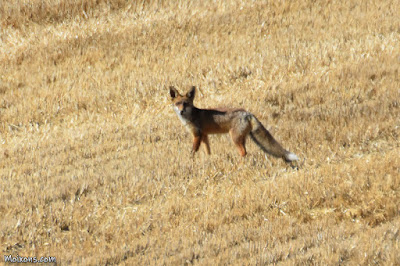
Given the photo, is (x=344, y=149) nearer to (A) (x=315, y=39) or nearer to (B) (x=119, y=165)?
(B) (x=119, y=165)

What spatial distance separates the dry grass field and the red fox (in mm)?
400

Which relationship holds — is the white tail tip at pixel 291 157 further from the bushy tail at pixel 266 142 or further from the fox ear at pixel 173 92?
the fox ear at pixel 173 92

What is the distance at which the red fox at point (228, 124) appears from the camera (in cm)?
1016

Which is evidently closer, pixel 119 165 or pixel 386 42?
pixel 119 165

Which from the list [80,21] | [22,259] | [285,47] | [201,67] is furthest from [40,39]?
[22,259]

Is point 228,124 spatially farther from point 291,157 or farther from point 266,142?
point 291,157

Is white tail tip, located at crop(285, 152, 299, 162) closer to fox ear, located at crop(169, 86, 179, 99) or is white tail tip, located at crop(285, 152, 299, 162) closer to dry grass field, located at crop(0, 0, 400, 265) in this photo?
dry grass field, located at crop(0, 0, 400, 265)

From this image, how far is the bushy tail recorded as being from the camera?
33.7 ft

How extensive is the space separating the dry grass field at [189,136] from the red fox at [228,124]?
0.40 m

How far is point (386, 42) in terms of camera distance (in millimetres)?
16984

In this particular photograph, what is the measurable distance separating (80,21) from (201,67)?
5688 mm

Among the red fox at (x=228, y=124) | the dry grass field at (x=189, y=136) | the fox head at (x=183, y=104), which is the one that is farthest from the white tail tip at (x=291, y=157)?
the fox head at (x=183, y=104)

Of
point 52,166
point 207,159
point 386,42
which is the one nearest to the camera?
point 207,159

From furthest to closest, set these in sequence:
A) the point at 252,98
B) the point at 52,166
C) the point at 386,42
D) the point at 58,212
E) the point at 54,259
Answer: the point at 386,42 < the point at 252,98 < the point at 52,166 < the point at 58,212 < the point at 54,259
